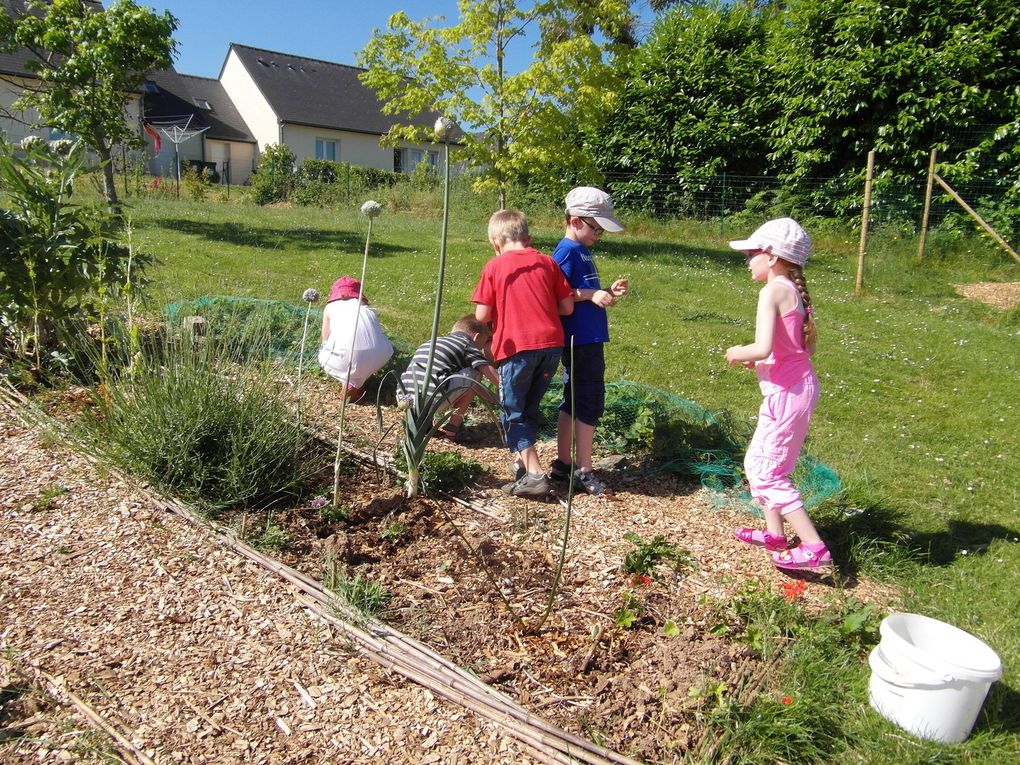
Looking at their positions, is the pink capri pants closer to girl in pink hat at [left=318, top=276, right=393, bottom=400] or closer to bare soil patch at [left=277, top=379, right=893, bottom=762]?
bare soil patch at [left=277, top=379, right=893, bottom=762]

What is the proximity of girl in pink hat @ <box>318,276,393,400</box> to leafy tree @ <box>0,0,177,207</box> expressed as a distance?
8.11 meters

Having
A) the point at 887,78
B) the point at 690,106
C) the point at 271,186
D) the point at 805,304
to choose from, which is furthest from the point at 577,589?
the point at 271,186

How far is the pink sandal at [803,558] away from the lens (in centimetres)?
309

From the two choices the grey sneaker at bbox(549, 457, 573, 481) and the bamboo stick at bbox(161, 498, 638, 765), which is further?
the grey sneaker at bbox(549, 457, 573, 481)

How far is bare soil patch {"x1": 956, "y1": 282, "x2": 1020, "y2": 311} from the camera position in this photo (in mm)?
9891

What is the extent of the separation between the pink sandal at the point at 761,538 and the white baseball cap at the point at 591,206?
1562 mm

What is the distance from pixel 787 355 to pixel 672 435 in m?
1.35

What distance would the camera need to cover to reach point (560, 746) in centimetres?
213

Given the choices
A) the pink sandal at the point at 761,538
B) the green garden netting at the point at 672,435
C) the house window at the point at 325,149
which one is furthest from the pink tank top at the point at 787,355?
the house window at the point at 325,149

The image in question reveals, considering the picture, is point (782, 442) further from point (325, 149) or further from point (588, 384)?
point (325, 149)

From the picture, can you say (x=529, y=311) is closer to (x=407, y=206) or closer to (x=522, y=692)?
(x=522, y=692)

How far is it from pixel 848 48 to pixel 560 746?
15.0 m

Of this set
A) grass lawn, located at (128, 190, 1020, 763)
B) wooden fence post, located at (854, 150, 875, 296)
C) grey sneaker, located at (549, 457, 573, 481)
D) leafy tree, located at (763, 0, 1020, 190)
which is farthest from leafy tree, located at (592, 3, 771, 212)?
grey sneaker, located at (549, 457, 573, 481)

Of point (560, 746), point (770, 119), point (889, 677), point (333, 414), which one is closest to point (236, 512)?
point (333, 414)
